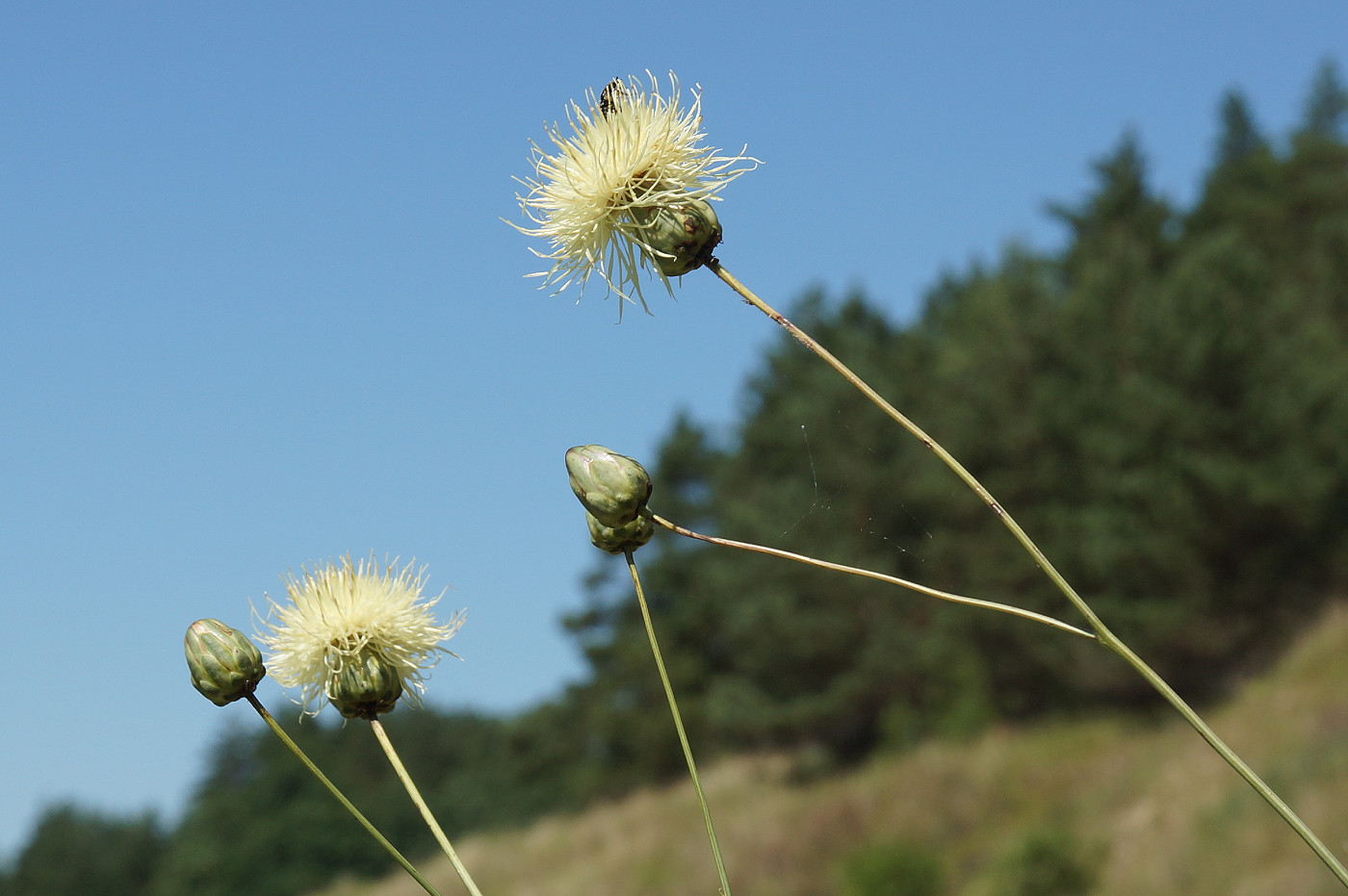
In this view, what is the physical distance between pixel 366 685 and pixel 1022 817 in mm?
22342

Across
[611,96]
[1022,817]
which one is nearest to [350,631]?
[611,96]

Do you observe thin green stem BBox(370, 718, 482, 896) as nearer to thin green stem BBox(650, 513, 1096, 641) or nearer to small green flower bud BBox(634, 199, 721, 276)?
thin green stem BBox(650, 513, 1096, 641)

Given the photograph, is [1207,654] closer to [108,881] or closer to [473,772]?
[473,772]

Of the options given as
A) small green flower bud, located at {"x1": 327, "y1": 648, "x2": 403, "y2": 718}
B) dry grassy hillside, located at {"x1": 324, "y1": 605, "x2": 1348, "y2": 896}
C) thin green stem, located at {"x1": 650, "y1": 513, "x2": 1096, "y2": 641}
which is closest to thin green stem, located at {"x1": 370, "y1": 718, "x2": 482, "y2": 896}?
small green flower bud, located at {"x1": 327, "y1": 648, "x2": 403, "y2": 718}

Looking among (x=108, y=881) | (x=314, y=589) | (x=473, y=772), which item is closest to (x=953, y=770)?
(x=314, y=589)

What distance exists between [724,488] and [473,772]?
2201 cm

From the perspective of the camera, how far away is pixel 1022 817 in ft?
71.6

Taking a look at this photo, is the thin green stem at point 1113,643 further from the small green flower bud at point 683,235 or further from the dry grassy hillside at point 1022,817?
the dry grassy hillside at point 1022,817

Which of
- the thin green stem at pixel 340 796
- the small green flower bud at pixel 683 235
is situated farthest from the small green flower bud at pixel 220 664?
the small green flower bud at pixel 683 235

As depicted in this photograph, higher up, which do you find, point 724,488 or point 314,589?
point 724,488

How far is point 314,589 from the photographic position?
5.40 ft

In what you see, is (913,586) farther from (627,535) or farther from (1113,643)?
(627,535)

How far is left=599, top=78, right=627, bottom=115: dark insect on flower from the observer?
Result: 148cm

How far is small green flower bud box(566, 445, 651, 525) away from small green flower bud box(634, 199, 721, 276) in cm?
24
